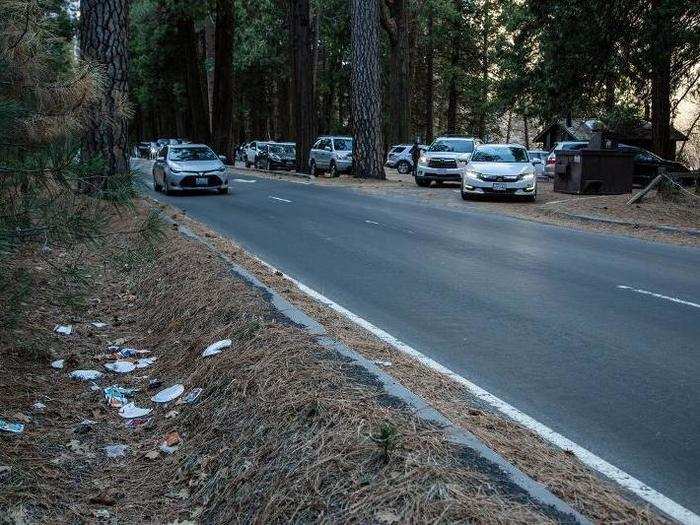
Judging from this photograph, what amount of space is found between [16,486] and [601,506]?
9.04 ft

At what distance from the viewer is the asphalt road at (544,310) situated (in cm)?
478

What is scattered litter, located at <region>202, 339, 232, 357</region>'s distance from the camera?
18.4 ft

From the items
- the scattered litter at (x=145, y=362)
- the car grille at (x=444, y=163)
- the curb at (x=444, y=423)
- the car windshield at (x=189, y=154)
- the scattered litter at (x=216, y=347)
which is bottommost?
the scattered litter at (x=145, y=362)

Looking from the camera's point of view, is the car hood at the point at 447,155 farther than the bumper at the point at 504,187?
Yes

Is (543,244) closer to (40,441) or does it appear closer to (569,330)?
(569,330)

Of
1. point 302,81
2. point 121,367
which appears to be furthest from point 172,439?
point 302,81

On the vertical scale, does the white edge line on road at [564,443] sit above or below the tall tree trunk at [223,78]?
below

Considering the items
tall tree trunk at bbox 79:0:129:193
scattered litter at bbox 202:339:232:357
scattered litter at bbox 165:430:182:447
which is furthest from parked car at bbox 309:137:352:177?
scattered litter at bbox 165:430:182:447

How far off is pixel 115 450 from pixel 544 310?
473 centimetres

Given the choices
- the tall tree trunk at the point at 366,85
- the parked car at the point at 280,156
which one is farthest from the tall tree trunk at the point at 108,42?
the parked car at the point at 280,156

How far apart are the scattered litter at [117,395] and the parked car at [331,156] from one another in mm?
31498

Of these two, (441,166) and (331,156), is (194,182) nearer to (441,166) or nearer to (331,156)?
(441,166)

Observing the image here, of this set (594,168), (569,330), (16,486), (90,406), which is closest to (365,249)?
(569,330)

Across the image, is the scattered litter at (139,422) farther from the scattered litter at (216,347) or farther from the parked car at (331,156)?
the parked car at (331,156)
